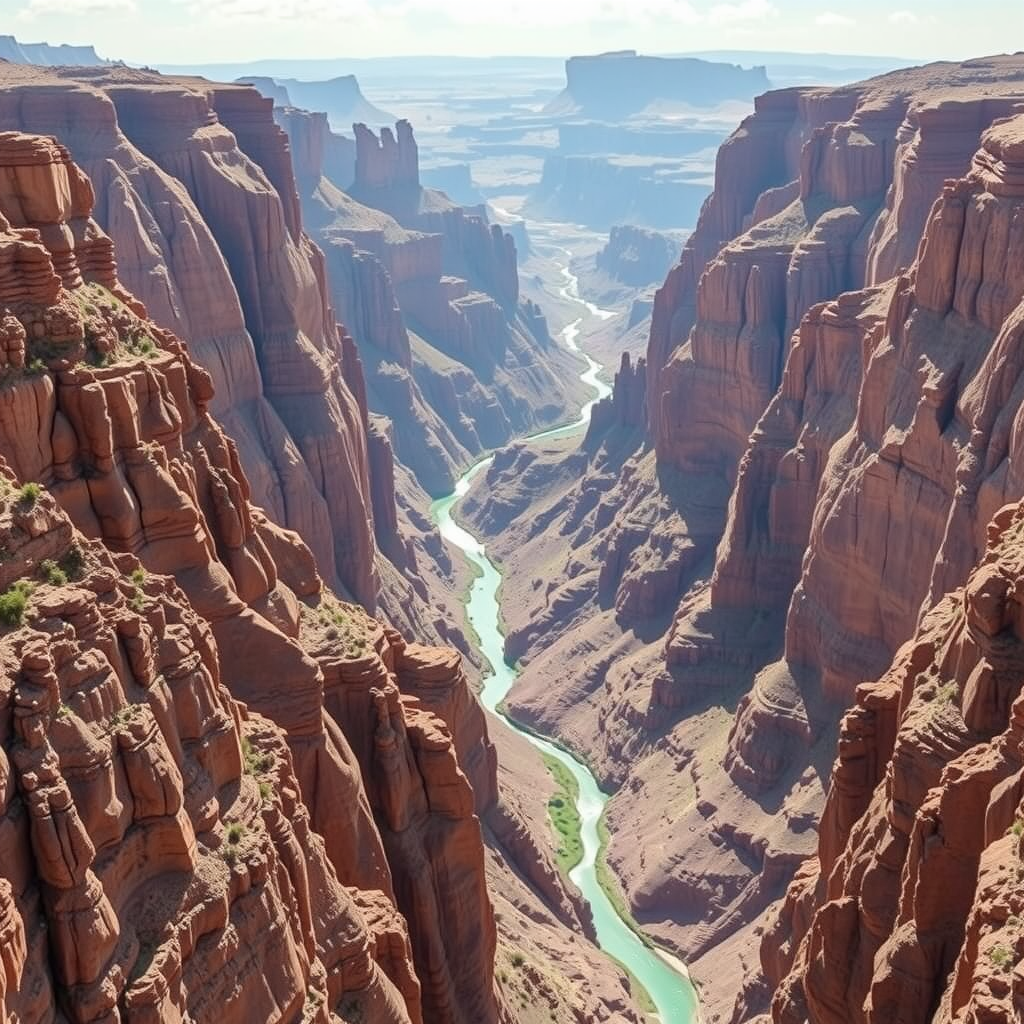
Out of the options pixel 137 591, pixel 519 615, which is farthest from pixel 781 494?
pixel 137 591

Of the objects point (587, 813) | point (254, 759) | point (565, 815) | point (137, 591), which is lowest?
point (587, 813)

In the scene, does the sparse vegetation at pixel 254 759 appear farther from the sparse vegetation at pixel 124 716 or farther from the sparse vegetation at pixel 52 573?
the sparse vegetation at pixel 52 573

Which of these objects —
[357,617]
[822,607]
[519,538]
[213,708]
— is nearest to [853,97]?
[519,538]

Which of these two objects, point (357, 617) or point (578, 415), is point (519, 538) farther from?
point (357, 617)

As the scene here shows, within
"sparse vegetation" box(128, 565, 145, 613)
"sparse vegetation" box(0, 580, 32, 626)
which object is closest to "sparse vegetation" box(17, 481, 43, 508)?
"sparse vegetation" box(0, 580, 32, 626)

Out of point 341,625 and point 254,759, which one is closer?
point 254,759

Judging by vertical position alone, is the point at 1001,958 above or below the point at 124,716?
below

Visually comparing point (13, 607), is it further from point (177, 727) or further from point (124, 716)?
point (177, 727)

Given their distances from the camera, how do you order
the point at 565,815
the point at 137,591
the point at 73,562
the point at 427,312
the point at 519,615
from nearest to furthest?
the point at 73,562
the point at 137,591
the point at 565,815
the point at 519,615
the point at 427,312
